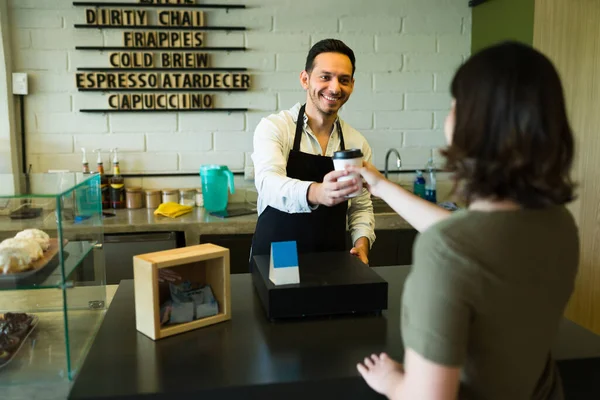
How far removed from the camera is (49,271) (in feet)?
4.13

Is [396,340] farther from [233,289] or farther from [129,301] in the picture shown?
[129,301]

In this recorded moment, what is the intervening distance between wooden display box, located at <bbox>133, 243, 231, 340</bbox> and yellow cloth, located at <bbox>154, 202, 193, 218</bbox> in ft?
5.44

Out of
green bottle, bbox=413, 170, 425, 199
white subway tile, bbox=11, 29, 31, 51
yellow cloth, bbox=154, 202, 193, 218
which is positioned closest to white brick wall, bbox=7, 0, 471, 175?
white subway tile, bbox=11, 29, 31, 51

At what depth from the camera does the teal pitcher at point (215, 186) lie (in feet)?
10.6

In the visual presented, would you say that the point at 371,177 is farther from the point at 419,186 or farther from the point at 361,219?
the point at 419,186

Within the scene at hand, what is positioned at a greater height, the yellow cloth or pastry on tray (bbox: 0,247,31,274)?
pastry on tray (bbox: 0,247,31,274)

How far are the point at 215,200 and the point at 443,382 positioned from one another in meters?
2.55

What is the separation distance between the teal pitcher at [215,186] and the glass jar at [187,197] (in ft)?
0.34

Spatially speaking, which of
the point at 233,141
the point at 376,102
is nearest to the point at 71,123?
the point at 233,141

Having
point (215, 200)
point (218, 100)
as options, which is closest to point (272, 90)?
point (218, 100)

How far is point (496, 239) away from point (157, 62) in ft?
9.34

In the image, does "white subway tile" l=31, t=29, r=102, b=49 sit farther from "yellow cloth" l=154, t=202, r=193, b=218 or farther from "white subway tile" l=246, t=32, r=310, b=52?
"yellow cloth" l=154, t=202, r=193, b=218

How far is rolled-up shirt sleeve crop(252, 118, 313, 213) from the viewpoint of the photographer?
5.85 ft

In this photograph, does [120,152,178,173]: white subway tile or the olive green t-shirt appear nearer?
the olive green t-shirt
